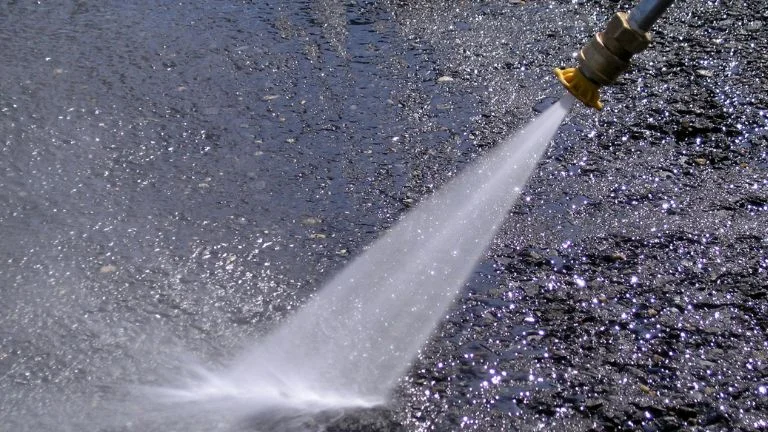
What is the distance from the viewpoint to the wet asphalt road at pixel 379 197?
235cm

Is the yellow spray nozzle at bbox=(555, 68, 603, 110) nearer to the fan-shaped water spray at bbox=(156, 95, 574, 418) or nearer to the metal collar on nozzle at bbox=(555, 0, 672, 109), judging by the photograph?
the metal collar on nozzle at bbox=(555, 0, 672, 109)

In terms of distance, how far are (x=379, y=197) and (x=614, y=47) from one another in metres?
1.06

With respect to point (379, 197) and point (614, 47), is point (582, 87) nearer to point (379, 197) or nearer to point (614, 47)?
point (614, 47)

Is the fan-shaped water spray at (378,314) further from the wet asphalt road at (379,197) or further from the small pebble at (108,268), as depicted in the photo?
the small pebble at (108,268)

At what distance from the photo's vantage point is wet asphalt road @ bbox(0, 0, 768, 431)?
2350mm

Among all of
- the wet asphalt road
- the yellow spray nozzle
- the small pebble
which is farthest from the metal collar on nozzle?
the small pebble

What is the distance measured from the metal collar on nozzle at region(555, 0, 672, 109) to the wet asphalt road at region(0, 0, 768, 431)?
59 cm

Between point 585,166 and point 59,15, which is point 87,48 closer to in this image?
point 59,15

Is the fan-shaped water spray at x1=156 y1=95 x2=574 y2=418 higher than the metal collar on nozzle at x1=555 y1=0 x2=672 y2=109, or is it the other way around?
the metal collar on nozzle at x1=555 y1=0 x2=672 y2=109

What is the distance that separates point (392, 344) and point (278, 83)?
5.79 feet

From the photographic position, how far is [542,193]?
10.4 ft

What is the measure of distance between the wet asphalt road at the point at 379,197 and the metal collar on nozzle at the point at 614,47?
59 cm

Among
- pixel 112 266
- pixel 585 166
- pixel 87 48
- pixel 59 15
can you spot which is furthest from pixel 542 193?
pixel 59 15

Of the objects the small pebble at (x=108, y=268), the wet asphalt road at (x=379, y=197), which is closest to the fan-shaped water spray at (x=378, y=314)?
the wet asphalt road at (x=379, y=197)
